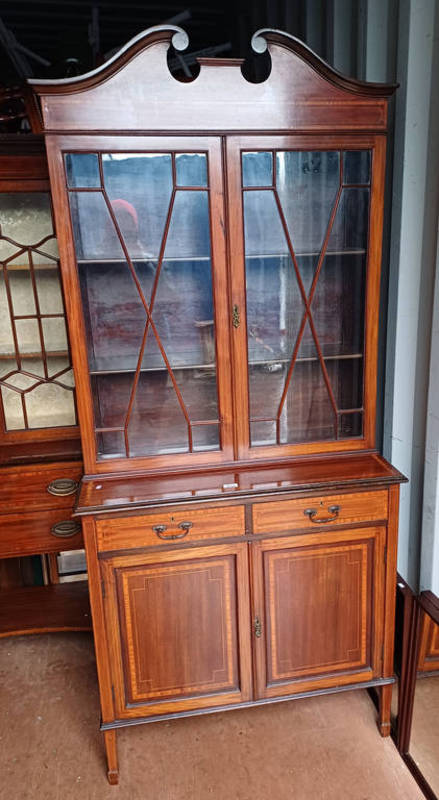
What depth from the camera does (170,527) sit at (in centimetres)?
138

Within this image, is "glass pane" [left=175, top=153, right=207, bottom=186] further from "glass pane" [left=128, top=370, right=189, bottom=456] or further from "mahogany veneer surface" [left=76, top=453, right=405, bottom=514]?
"mahogany veneer surface" [left=76, top=453, right=405, bottom=514]

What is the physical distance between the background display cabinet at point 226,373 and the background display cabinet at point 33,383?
41 cm

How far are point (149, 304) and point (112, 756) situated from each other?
1.26 metres

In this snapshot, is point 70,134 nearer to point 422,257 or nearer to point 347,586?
point 422,257

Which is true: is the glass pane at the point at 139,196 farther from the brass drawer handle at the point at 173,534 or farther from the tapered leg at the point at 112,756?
the tapered leg at the point at 112,756

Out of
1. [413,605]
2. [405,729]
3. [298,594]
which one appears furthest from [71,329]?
[405,729]

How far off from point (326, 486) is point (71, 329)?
79 centimetres

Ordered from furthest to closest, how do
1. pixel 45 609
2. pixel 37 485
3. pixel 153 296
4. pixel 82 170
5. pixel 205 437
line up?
pixel 45 609
pixel 37 485
pixel 205 437
pixel 153 296
pixel 82 170

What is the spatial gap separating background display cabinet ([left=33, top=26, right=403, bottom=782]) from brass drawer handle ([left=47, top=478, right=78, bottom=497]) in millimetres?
332

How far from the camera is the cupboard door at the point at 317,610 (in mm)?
1458

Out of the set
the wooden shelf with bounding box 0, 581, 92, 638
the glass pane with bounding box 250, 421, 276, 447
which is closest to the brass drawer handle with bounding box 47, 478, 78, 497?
the wooden shelf with bounding box 0, 581, 92, 638

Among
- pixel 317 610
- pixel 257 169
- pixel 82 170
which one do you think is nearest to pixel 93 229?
pixel 82 170

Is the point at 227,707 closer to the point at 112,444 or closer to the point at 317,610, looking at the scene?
the point at 317,610

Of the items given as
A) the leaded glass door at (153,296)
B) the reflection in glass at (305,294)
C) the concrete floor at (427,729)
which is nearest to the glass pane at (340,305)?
the reflection in glass at (305,294)
